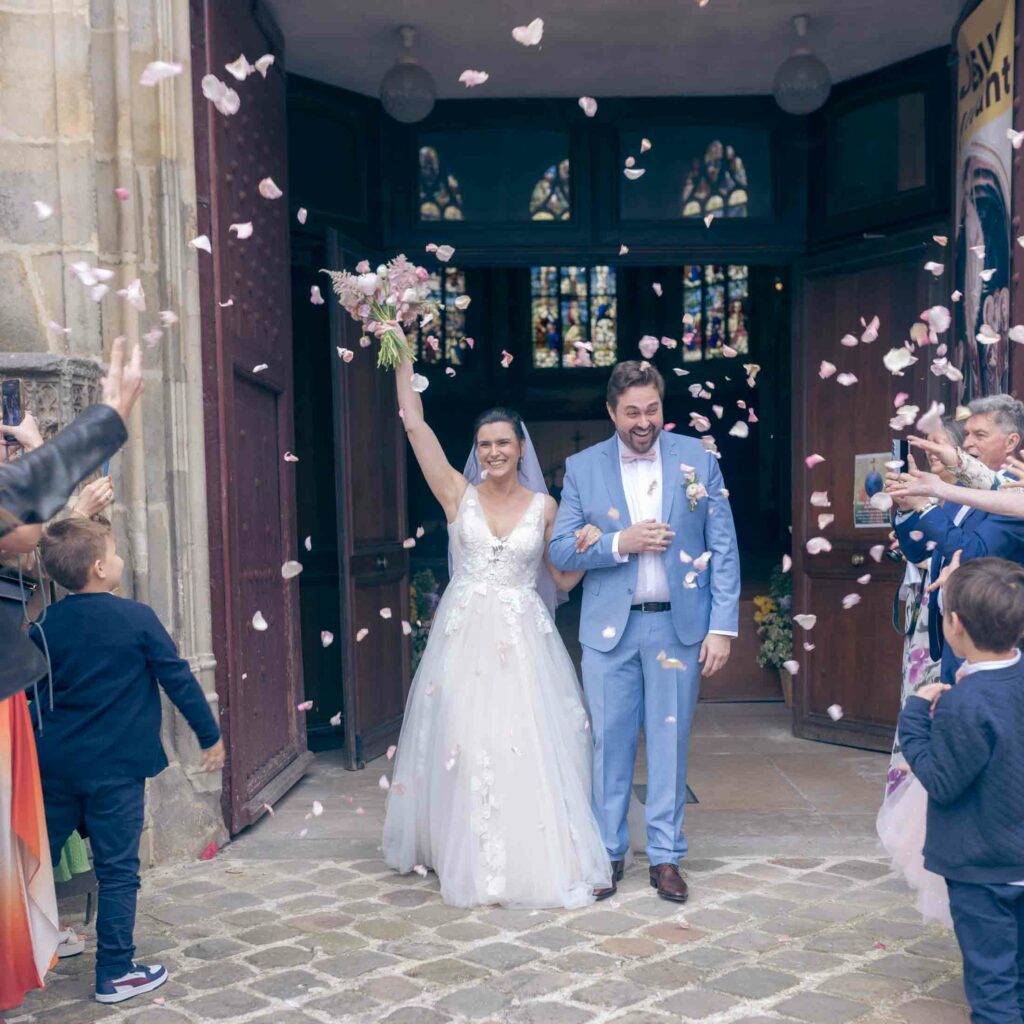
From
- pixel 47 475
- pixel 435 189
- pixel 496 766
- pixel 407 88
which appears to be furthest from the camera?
pixel 435 189

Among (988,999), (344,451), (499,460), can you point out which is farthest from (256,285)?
(988,999)

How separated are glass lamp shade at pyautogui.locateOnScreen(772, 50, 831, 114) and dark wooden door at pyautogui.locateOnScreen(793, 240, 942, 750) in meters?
0.98

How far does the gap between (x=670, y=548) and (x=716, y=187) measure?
376 cm

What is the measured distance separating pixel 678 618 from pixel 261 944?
1929mm

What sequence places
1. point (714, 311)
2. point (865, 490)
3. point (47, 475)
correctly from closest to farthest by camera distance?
point (47, 475) < point (865, 490) < point (714, 311)

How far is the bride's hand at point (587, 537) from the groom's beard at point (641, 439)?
0.38 m

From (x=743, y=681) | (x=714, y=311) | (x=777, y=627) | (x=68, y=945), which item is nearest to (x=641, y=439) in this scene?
(x=68, y=945)

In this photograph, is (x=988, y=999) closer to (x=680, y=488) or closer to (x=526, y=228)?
(x=680, y=488)

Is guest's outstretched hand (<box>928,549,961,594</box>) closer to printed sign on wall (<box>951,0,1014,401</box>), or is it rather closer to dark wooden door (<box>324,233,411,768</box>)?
printed sign on wall (<box>951,0,1014,401</box>)

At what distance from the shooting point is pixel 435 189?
292 inches

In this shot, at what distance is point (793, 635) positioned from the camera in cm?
817

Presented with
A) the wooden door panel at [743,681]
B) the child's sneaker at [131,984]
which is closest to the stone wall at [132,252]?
the child's sneaker at [131,984]

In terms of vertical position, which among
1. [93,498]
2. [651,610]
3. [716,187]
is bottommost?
[651,610]

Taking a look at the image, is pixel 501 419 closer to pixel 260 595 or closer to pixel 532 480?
pixel 532 480
